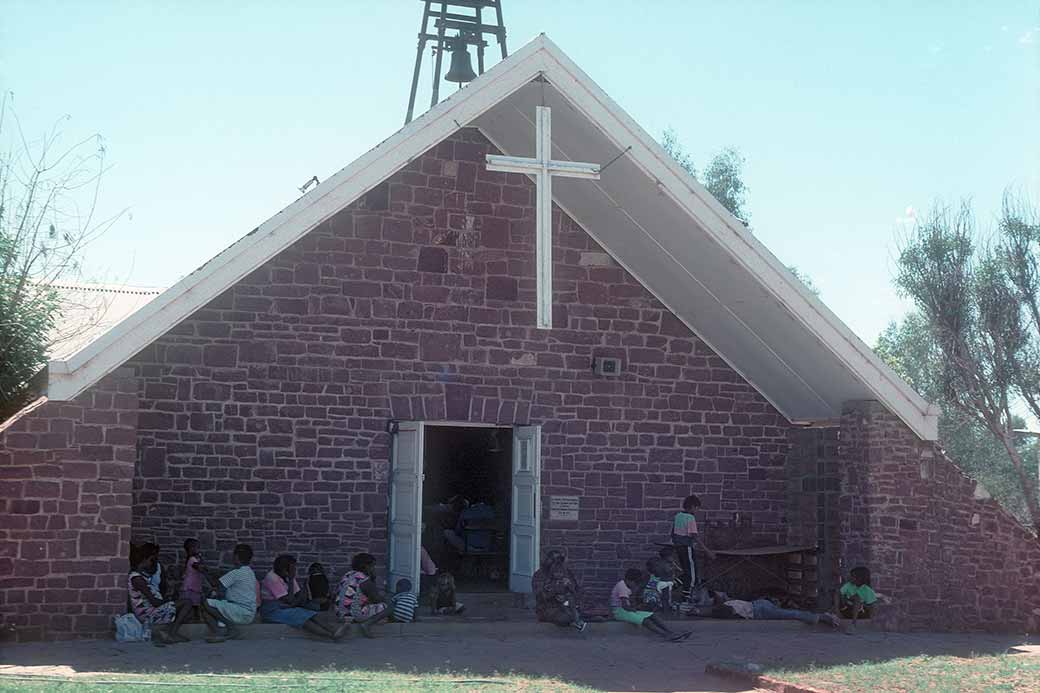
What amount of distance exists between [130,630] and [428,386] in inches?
173

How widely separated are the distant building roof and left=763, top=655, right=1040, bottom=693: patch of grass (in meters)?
11.2

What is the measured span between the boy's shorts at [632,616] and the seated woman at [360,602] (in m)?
2.50

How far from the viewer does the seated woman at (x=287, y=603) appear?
1142 centimetres

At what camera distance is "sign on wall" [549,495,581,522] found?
47.3 feet

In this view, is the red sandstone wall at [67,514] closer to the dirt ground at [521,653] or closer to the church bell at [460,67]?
the dirt ground at [521,653]

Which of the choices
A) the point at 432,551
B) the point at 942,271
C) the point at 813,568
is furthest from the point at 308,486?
the point at 942,271

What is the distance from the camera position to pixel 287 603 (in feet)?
39.9

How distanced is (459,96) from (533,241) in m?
2.37

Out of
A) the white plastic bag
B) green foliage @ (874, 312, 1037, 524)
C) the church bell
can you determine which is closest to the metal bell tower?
the church bell

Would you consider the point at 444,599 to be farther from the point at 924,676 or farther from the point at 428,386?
the point at 924,676

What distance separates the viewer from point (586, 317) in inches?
580

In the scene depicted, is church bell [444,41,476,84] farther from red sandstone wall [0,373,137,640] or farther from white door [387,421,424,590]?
red sandstone wall [0,373,137,640]

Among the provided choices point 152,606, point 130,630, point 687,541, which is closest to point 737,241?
point 687,541

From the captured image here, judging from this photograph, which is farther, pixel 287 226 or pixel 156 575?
pixel 287 226
